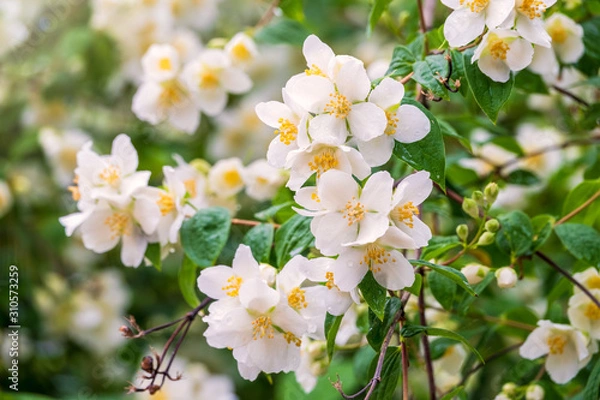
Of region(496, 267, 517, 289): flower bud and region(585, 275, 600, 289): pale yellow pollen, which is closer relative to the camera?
region(496, 267, 517, 289): flower bud

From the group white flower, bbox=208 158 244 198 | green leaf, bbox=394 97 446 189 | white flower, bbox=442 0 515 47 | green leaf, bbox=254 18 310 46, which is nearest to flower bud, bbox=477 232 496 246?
green leaf, bbox=394 97 446 189

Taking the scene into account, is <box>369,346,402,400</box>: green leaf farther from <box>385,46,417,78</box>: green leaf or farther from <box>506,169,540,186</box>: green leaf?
<box>506,169,540,186</box>: green leaf

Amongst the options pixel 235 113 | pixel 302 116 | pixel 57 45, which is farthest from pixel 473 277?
pixel 57 45

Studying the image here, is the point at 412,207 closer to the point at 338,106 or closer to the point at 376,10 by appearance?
the point at 338,106

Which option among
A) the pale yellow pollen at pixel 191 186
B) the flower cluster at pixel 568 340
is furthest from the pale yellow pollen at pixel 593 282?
the pale yellow pollen at pixel 191 186

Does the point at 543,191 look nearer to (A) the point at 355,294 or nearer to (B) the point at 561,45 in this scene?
(B) the point at 561,45

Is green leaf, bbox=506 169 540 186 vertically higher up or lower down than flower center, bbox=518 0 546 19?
lower down

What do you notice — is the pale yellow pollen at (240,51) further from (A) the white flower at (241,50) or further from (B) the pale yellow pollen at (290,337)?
(B) the pale yellow pollen at (290,337)
